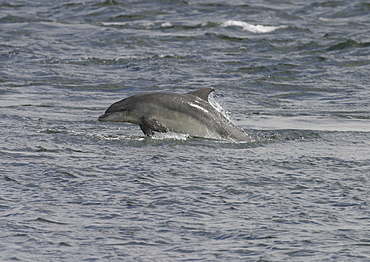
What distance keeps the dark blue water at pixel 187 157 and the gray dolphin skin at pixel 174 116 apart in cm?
23

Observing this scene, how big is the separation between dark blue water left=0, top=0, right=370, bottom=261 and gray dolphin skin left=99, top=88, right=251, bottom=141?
229 millimetres

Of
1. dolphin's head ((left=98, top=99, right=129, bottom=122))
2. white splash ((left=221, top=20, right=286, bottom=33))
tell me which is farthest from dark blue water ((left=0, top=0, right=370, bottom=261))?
white splash ((left=221, top=20, right=286, bottom=33))

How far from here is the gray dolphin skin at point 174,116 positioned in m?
11.6

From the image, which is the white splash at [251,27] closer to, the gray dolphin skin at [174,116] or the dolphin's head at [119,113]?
the gray dolphin skin at [174,116]

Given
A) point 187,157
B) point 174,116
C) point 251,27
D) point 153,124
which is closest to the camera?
point 187,157

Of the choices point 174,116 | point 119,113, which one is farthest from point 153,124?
point 119,113

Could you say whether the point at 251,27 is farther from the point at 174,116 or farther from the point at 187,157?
the point at 187,157

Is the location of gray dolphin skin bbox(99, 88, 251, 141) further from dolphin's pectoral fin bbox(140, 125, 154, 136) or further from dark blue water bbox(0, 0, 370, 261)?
dark blue water bbox(0, 0, 370, 261)

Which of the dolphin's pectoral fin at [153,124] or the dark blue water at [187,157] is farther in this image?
the dolphin's pectoral fin at [153,124]

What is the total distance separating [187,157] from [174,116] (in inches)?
50.9

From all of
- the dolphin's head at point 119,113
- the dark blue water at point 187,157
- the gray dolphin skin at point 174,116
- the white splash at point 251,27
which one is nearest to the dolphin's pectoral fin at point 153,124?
the gray dolphin skin at point 174,116

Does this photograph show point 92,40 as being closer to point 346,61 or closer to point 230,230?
point 346,61

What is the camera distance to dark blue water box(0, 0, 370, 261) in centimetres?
710

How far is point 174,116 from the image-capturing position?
11625 millimetres
